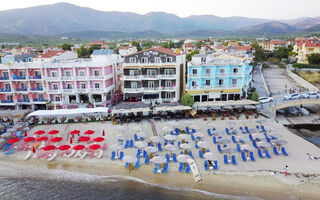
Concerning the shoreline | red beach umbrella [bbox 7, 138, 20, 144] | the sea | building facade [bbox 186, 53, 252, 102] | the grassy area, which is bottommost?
the sea

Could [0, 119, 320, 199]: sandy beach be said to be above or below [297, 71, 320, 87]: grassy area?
below

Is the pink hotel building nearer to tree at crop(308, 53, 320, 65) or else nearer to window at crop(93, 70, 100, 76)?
window at crop(93, 70, 100, 76)

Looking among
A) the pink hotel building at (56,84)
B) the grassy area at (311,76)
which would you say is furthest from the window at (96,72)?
the grassy area at (311,76)

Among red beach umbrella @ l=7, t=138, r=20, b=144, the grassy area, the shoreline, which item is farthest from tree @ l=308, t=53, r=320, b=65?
red beach umbrella @ l=7, t=138, r=20, b=144

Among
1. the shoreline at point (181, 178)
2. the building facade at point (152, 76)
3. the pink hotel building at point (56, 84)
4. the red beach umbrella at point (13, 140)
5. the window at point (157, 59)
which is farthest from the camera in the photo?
the window at point (157, 59)

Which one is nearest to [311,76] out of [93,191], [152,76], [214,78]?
[214,78]

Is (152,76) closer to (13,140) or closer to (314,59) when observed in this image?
(13,140)

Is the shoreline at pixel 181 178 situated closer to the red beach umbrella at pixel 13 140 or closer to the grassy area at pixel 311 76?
the red beach umbrella at pixel 13 140
